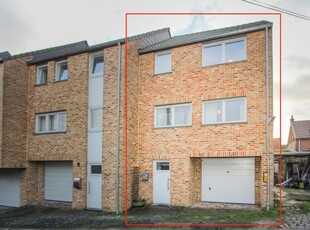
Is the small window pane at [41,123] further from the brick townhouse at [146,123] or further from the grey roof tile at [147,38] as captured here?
the grey roof tile at [147,38]

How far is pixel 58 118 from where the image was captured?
13.5 m

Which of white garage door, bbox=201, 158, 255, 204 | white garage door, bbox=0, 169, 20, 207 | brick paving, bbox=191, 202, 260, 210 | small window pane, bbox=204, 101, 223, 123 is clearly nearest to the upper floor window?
small window pane, bbox=204, 101, 223, 123

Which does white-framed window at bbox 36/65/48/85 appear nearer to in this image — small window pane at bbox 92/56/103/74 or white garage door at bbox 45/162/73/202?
small window pane at bbox 92/56/103/74

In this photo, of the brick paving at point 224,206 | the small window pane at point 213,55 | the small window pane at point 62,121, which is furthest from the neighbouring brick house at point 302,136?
the small window pane at point 62,121

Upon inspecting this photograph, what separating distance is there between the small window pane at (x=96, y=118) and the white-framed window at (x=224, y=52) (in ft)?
17.2

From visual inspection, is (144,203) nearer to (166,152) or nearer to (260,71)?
(166,152)

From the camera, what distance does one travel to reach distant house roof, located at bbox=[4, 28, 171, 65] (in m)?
12.6

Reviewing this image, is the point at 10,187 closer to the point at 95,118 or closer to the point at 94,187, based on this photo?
the point at 94,187

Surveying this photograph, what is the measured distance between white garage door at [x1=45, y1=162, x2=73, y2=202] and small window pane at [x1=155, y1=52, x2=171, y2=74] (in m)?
6.43

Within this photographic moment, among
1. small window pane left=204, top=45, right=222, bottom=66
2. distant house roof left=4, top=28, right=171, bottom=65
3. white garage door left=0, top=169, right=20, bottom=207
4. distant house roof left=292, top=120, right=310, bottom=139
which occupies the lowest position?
white garage door left=0, top=169, right=20, bottom=207

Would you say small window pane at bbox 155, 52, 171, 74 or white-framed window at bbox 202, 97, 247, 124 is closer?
white-framed window at bbox 202, 97, 247, 124

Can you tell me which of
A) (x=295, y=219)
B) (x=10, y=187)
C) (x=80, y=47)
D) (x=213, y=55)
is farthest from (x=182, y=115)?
(x=10, y=187)

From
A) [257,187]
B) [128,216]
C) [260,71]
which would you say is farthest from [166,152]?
[260,71]

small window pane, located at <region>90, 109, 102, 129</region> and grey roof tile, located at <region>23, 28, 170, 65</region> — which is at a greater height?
grey roof tile, located at <region>23, 28, 170, 65</region>
